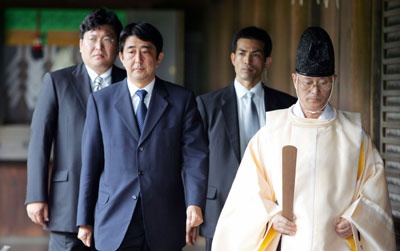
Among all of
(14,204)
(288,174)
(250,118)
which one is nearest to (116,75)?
(250,118)

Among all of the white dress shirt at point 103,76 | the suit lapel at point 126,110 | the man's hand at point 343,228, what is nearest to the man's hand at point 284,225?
the man's hand at point 343,228

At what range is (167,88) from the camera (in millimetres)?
2609

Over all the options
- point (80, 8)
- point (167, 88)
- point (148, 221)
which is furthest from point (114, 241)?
point (80, 8)

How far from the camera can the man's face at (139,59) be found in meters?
2.51

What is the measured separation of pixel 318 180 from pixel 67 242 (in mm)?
1282

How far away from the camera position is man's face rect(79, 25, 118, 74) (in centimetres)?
283

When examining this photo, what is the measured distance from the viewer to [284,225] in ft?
7.30

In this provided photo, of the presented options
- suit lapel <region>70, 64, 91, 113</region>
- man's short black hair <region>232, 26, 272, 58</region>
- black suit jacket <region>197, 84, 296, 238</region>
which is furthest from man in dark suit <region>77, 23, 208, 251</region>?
man's short black hair <region>232, 26, 272, 58</region>

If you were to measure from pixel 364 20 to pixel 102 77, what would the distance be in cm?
145

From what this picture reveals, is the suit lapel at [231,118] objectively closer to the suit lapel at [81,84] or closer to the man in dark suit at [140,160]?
the man in dark suit at [140,160]

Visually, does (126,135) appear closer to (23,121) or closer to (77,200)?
(77,200)

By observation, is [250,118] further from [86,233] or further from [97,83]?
[86,233]

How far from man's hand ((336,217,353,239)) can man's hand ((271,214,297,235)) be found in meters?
0.17

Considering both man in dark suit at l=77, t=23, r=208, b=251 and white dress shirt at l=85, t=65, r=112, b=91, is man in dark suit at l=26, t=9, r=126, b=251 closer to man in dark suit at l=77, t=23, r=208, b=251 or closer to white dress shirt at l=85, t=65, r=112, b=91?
white dress shirt at l=85, t=65, r=112, b=91
